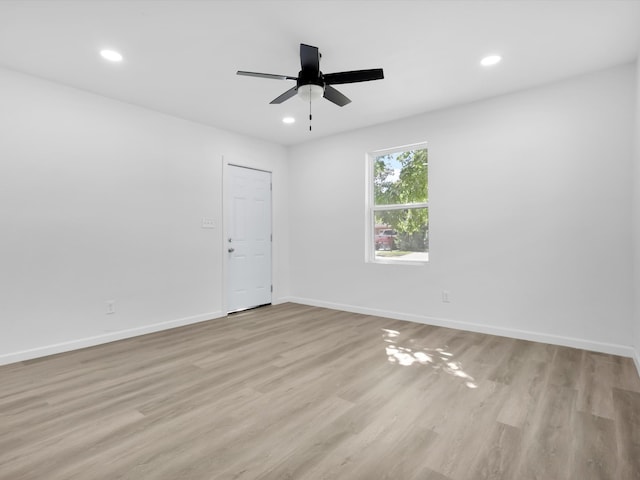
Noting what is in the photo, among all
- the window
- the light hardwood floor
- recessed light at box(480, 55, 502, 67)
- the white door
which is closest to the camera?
the light hardwood floor

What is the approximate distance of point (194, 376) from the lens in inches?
108

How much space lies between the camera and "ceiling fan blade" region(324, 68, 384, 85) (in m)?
2.49

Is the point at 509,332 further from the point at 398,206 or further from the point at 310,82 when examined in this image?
the point at 310,82

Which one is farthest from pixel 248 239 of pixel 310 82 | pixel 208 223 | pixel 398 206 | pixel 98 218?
pixel 310 82

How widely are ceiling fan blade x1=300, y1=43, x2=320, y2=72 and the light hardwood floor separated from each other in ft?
8.11

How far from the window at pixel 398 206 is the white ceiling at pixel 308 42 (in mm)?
1036

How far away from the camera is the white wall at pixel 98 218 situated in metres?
3.12

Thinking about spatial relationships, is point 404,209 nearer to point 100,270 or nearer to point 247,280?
point 247,280

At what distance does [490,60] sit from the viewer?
3.00m

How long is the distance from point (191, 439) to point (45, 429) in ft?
3.06

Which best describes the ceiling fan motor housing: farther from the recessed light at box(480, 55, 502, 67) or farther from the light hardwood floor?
the light hardwood floor

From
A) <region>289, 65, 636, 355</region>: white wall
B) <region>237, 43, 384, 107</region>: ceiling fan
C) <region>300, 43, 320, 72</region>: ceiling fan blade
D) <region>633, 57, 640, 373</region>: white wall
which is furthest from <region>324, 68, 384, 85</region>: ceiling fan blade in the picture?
<region>633, 57, 640, 373</region>: white wall

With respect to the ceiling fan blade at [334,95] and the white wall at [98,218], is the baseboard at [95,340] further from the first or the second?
the ceiling fan blade at [334,95]

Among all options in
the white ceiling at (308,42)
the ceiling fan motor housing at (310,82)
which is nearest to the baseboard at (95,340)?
the white ceiling at (308,42)
